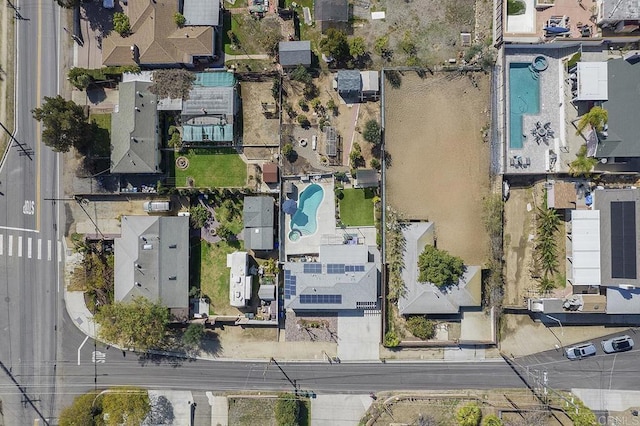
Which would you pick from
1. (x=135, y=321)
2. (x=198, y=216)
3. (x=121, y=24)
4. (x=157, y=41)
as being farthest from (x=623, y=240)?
(x=121, y=24)

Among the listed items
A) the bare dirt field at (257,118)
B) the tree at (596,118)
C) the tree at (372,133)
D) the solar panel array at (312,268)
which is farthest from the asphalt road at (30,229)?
the tree at (596,118)

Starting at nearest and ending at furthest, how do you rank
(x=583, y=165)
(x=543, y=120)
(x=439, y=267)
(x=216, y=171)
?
1. (x=439, y=267)
2. (x=583, y=165)
3. (x=543, y=120)
4. (x=216, y=171)

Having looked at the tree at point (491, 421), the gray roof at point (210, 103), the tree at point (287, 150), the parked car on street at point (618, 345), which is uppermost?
the gray roof at point (210, 103)

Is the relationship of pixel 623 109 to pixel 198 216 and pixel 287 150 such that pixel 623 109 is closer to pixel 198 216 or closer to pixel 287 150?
pixel 287 150

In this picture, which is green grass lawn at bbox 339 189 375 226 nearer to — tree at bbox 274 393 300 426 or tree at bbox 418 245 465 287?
tree at bbox 418 245 465 287

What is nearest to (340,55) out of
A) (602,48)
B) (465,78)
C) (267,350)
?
(465,78)

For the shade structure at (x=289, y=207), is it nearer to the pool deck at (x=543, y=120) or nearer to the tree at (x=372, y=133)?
the tree at (x=372, y=133)

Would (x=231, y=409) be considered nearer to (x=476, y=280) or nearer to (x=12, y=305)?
(x=12, y=305)
